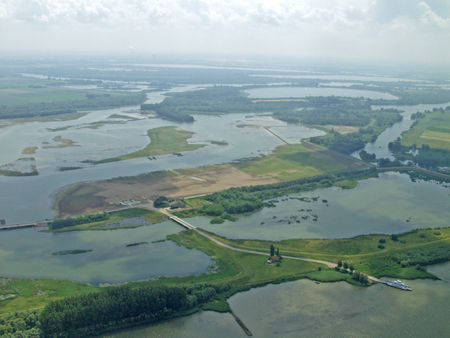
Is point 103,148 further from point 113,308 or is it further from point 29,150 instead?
point 113,308

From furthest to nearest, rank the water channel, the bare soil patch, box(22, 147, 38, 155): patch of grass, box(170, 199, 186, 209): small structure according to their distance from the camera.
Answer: box(22, 147, 38, 155): patch of grass
the bare soil patch
box(170, 199, 186, 209): small structure
the water channel

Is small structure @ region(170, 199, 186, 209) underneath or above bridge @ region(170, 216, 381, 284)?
above

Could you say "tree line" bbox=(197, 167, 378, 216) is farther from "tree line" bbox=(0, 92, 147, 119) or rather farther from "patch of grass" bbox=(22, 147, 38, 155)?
"tree line" bbox=(0, 92, 147, 119)

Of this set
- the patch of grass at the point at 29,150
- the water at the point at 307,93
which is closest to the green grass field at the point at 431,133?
the water at the point at 307,93

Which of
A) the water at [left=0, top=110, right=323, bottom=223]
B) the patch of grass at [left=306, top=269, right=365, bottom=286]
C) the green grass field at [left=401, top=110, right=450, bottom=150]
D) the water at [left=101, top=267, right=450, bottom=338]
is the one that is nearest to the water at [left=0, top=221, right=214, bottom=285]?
the water at [left=0, top=110, right=323, bottom=223]

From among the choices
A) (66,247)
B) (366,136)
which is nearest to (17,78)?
(366,136)

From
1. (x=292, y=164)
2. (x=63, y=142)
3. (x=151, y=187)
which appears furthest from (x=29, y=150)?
(x=292, y=164)

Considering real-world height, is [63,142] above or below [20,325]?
above
